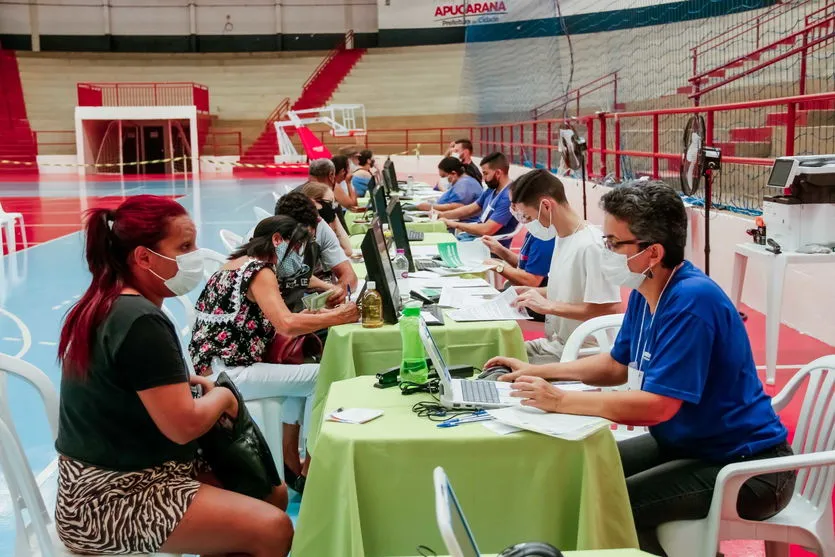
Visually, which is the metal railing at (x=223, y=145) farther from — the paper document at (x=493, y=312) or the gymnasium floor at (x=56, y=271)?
the paper document at (x=493, y=312)

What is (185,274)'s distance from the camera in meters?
2.48

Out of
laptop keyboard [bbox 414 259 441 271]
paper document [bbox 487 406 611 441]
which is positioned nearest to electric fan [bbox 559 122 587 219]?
laptop keyboard [bbox 414 259 441 271]

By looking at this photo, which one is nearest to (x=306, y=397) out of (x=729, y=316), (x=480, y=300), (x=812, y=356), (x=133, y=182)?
(x=480, y=300)

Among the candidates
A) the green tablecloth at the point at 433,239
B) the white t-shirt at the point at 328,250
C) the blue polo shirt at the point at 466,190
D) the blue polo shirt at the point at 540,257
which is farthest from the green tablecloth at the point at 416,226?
the blue polo shirt at the point at 540,257

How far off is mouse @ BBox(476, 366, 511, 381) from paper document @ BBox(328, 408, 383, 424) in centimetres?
46

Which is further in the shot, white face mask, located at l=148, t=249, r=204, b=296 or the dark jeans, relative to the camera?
white face mask, located at l=148, t=249, r=204, b=296

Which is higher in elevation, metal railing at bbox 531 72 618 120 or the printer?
metal railing at bbox 531 72 618 120

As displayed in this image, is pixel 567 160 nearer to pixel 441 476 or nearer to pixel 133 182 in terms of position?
pixel 441 476

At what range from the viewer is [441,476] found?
4.26 ft

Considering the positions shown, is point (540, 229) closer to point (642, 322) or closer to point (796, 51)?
point (642, 322)

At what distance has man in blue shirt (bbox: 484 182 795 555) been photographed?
224 cm

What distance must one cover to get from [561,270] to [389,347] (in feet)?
3.17

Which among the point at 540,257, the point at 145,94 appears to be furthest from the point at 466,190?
the point at 145,94

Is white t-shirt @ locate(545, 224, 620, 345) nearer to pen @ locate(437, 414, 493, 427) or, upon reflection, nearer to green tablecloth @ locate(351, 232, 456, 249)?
pen @ locate(437, 414, 493, 427)
